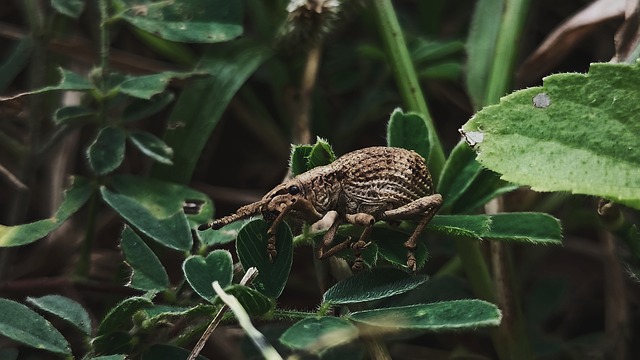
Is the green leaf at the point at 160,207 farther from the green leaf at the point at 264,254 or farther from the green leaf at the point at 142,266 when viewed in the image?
the green leaf at the point at 264,254

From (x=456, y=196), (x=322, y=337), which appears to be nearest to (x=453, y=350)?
(x=456, y=196)

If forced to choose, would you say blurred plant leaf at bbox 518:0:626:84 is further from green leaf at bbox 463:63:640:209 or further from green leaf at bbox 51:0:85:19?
green leaf at bbox 51:0:85:19

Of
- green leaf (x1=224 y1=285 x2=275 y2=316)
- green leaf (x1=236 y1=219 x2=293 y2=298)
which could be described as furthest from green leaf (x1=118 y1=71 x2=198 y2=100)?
green leaf (x1=224 y1=285 x2=275 y2=316)

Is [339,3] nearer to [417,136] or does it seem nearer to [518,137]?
[417,136]

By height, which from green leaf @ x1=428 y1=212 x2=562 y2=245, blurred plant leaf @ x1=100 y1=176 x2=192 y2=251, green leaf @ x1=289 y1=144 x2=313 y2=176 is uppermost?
green leaf @ x1=289 y1=144 x2=313 y2=176

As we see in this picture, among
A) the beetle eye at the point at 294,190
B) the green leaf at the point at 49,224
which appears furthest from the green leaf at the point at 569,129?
the green leaf at the point at 49,224

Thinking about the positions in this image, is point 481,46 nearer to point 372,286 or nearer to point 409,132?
point 409,132
